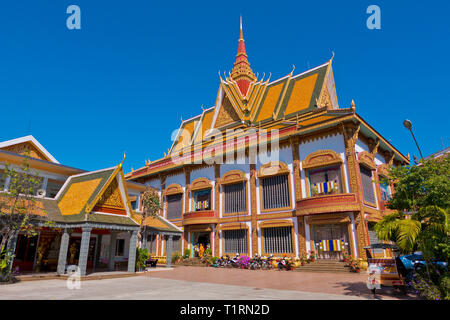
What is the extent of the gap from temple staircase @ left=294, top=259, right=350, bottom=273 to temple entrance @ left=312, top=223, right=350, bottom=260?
0.65 meters

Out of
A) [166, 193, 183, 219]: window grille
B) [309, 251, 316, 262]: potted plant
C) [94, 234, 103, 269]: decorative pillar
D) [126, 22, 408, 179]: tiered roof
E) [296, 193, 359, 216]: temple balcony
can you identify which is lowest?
[309, 251, 316, 262]: potted plant

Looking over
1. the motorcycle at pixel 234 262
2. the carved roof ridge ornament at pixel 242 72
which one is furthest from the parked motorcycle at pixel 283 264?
the carved roof ridge ornament at pixel 242 72

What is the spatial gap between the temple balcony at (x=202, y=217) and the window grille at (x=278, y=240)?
502 centimetres

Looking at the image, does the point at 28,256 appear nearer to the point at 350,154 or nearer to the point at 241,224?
the point at 241,224

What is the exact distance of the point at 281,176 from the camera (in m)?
23.8

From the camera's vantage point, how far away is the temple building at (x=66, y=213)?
14352 mm

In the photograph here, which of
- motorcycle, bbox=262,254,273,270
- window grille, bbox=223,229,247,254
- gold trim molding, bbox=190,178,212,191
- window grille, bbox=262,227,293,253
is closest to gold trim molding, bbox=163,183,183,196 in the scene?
gold trim molding, bbox=190,178,212,191

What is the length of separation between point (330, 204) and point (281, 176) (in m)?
5.19

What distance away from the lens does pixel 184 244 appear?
93.6 feet

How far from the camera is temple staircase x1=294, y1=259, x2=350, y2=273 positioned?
18289 mm

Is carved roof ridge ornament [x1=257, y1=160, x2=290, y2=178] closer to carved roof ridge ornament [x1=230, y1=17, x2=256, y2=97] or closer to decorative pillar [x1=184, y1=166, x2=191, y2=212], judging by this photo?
decorative pillar [x1=184, y1=166, x2=191, y2=212]

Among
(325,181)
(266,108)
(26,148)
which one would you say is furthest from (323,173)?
(26,148)

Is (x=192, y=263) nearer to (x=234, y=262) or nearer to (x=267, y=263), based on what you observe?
(x=234, y=262)
